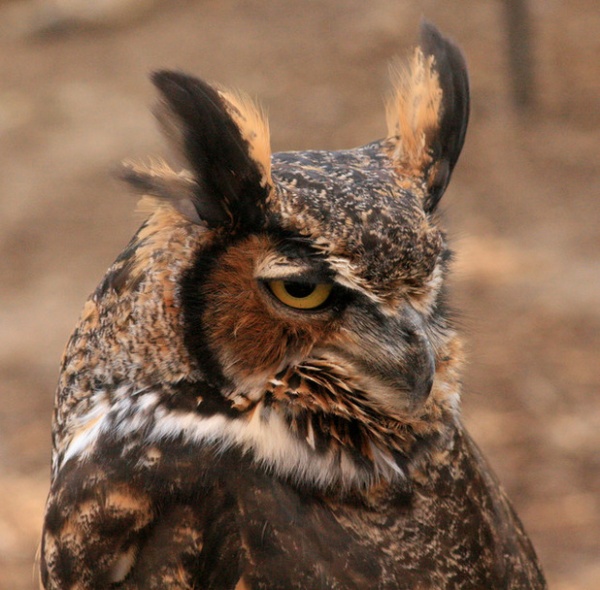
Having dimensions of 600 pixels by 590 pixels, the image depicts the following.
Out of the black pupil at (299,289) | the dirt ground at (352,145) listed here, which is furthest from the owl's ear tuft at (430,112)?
the black pupil at (299,289)

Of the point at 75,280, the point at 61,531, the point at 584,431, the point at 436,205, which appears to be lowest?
the point at 584,431

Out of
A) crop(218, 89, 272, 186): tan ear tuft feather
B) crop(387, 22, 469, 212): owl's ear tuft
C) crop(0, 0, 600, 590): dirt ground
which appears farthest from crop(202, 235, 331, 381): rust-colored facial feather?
crop(0, 0, 600, 590): dirt ground

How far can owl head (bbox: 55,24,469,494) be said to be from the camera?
5.31ft

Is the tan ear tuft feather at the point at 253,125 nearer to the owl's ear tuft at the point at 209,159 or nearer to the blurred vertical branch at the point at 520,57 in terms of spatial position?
the owl's ear tuft at the point at 209,159

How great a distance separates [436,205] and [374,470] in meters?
0.51

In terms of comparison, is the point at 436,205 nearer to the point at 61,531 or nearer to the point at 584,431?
the point at 61,531

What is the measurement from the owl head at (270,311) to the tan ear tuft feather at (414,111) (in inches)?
3.3

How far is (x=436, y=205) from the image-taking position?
1874 mm

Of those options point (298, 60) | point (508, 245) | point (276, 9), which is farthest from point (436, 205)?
point (276, 9)

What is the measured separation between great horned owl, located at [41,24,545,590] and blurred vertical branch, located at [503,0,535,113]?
5.69 meters

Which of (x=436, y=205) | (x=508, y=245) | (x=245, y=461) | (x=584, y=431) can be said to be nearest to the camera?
(x=245, y=461)

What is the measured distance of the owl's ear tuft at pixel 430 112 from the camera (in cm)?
187

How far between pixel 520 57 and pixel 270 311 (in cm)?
599

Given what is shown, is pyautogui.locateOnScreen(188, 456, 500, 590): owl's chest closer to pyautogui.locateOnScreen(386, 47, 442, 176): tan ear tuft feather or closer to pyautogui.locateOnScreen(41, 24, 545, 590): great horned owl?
pyautogui.locateOnScreen(41, 24, 545, 590): great horned owl
